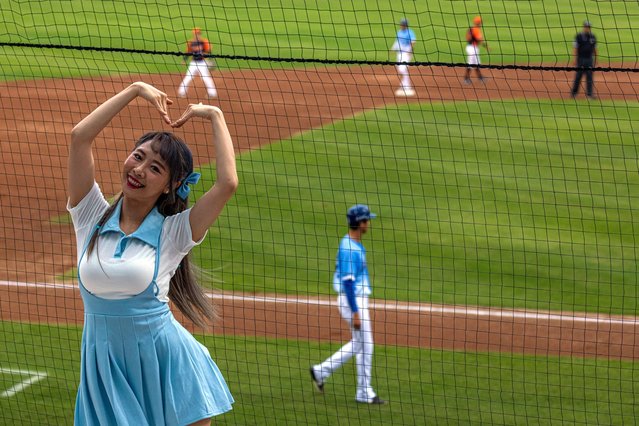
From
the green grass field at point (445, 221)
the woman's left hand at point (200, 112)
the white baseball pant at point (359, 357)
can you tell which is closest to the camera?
the woman's left hand at point (200, 112)

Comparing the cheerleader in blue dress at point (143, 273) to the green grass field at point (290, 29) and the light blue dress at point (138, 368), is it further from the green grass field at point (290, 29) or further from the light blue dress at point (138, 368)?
the green grass field at point (290, 29)

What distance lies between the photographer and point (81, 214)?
486cm

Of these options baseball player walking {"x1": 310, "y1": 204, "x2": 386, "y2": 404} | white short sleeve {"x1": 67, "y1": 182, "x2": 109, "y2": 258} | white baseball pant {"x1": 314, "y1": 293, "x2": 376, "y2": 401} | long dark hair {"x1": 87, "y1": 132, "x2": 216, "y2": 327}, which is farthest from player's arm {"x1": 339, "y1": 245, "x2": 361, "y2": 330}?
white short sleeve {"x1": 67, "y1": 182, "x2": 109, "y2": 258}

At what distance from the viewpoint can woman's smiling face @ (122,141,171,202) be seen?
4656 millimetres

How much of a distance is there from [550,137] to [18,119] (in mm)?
9026

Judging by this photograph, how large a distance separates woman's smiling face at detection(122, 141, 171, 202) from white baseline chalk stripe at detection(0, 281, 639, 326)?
265 inches

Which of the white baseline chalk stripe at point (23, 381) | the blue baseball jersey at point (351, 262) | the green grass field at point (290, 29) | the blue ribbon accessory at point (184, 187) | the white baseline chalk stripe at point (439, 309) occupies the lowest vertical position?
the white baseline chalk stripe at point (23, 381)

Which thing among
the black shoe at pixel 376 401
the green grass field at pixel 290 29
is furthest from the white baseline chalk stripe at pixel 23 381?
the green grass field at pixel 290 29

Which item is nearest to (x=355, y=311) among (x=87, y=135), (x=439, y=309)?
(x=439, y=309)

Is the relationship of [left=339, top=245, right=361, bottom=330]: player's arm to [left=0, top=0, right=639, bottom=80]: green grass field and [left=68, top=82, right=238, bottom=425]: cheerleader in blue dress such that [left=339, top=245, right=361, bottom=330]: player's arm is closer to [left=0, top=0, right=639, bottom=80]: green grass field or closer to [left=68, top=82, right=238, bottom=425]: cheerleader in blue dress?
[left=68, top=82, right=238, bottom=425]: cheerleader in blue dress

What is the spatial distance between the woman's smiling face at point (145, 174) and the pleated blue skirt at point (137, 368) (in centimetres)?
43

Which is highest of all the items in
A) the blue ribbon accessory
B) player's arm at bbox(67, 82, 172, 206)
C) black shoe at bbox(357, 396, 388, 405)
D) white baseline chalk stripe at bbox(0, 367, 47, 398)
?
player's arm at bbox(67, 82, 172, 206)

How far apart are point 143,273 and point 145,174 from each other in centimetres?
43

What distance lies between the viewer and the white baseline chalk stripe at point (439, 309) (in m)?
11.6
